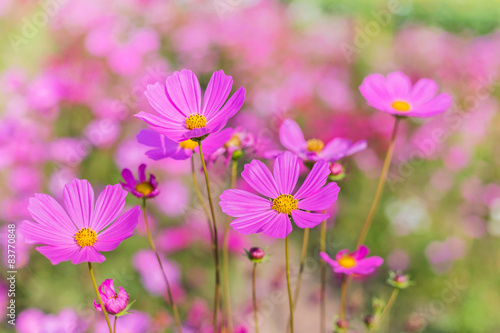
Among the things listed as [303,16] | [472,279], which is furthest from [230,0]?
[472,279]

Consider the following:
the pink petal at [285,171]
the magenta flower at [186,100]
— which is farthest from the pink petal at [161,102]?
the pink petal at [285,171]

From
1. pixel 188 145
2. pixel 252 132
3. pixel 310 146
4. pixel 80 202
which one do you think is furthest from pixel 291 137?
pixel 252 132

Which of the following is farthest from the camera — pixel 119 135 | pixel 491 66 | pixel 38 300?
pixel 491 66

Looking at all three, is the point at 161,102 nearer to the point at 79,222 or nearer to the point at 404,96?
the point at 79,222

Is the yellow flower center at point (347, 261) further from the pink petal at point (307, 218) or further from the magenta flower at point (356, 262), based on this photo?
the pink petal at point (307, 218)

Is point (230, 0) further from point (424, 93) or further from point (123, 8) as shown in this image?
point (424, 93)

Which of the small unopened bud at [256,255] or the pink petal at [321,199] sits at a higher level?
the pink petal at [321,199]

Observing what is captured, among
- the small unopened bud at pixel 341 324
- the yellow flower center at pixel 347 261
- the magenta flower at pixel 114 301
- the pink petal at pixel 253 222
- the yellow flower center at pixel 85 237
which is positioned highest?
the pink petal at pixel 253 222
